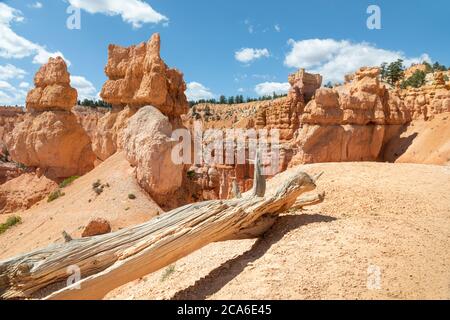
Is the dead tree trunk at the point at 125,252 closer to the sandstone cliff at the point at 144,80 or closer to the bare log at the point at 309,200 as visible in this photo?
the bare log at the point at 309,200

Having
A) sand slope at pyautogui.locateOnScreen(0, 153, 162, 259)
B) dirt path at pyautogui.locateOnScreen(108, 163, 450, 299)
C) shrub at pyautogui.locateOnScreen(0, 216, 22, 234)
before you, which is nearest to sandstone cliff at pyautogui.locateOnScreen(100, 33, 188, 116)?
sand slope at pyautogui.locateOnScreen(0, 153, 162, 259)

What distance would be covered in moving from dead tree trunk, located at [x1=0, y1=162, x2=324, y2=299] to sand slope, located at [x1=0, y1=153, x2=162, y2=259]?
790 centimetres

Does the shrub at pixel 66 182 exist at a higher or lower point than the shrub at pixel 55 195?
higher

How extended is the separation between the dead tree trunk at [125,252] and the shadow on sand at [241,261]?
0.35 m

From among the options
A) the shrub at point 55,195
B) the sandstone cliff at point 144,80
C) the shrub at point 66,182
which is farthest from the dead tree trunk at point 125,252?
the shrub at point 66,182

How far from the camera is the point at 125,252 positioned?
5168 millimetres

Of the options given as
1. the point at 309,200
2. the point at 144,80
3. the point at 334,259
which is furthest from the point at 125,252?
the point at 144,80

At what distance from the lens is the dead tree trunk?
4770mm

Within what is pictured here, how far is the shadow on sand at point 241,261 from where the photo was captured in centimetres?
502

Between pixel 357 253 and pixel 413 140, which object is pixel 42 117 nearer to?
pixel 357 253

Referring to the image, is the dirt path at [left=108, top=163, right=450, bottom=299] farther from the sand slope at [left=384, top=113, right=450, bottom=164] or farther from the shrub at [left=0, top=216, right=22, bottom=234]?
the sand slope at [left=384, top=113, right=450, bottom=164]

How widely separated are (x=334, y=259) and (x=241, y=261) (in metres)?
1.51

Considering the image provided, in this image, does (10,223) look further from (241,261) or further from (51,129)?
(241,261)

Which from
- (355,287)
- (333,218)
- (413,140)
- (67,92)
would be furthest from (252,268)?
(413,140)
